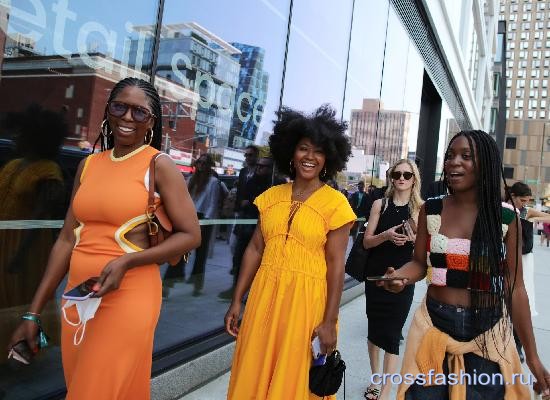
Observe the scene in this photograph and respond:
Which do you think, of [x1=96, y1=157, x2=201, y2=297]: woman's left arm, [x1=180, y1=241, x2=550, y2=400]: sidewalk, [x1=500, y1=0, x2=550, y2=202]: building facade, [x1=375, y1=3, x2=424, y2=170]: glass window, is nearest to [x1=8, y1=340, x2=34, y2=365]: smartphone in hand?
[x1=96, y1=157, x2=201, y2=297]: woman's left arm

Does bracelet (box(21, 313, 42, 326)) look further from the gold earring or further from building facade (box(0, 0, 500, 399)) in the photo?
the gold earring

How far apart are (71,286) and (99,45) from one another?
1.85 meters

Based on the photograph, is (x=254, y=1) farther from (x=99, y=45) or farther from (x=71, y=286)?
(x=71, y=286)

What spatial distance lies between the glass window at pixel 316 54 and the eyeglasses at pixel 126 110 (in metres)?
3.70

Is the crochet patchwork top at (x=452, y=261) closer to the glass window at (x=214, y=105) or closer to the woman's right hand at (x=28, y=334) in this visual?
the woman's right hand at (x=28, y=334)

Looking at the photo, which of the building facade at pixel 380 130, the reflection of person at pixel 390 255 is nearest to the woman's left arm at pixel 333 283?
the reflection of person at pixel 390 255

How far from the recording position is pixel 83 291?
1.59 meters

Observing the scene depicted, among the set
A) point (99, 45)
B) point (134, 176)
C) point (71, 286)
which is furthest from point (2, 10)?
point (71, 286)

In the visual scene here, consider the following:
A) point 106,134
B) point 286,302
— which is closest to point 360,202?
point 286,302

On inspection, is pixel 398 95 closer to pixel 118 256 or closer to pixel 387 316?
pixel 387 316

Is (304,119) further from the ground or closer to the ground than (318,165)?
further from the ground

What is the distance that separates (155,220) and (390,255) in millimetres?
2438

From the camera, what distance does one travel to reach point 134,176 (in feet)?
5.84

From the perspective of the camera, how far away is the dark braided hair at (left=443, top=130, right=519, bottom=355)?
1.92m
